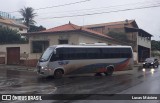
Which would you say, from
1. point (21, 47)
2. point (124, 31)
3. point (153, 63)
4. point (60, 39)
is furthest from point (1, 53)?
point (124, 31)

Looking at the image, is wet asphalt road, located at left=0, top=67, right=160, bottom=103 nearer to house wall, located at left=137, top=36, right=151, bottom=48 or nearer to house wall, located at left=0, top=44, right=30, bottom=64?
Answer: house wall, located at left=0, top=44, right=30, bottom=64

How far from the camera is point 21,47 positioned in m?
37.1

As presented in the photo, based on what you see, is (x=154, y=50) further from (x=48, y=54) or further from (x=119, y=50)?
(x=48, y=54)

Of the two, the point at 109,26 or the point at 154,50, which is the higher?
the point at 109,26

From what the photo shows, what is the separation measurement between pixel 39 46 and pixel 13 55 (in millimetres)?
4364

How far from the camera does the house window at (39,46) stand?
35750 mm

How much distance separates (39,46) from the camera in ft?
118

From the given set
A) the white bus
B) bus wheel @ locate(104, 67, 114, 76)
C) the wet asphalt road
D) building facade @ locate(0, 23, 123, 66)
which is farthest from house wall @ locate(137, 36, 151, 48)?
the wet asphalt road

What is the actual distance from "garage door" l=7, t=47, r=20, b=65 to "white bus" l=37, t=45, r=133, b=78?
14937mm

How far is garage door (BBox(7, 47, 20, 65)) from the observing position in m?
37.8

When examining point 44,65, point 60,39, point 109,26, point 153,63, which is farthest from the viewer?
point 109,26

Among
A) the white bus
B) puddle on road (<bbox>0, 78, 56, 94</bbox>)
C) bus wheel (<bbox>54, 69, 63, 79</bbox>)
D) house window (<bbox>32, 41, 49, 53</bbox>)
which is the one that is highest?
house window (<bbox>32, 41, 49, 53</bbox>)

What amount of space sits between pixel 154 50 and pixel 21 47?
165 feet

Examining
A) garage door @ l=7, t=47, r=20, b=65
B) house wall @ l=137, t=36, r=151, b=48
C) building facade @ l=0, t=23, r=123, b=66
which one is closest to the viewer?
building facade @ l=0, t=23, r=123, b=66
